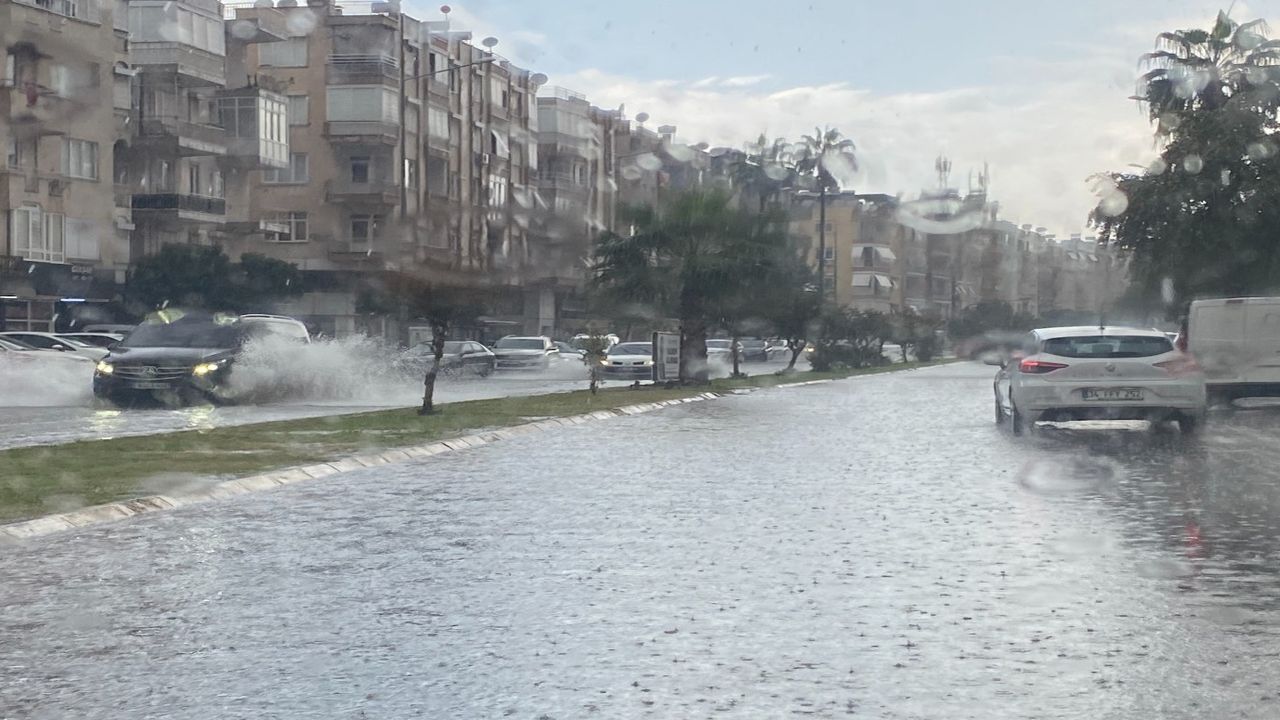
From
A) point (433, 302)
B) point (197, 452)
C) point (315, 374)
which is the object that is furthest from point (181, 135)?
point (197, 452)

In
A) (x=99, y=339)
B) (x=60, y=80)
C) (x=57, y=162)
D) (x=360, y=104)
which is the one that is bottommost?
(x=99, y=339)

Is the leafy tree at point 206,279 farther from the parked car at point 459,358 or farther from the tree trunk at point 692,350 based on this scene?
the tree trunk at point 692,350

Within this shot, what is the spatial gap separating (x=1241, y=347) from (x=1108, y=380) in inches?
323

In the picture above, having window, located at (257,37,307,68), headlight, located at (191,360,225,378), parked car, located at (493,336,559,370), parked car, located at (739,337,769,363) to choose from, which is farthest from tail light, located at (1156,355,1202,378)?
window, located at (257,37,307,68)

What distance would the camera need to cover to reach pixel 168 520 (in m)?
12.9

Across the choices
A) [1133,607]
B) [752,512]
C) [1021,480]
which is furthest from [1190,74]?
[1133,607]

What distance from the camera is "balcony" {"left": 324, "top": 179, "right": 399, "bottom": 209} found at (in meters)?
82.5

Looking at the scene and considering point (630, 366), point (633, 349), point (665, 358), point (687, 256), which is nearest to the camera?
point (687, 256)

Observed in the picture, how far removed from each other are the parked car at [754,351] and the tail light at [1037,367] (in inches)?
2418

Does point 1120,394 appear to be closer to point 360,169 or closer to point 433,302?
point 433,302

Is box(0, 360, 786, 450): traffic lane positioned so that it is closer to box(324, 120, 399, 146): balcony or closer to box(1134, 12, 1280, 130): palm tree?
box(1134, 12, 1280, 130): palm tree

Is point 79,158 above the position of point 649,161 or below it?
below

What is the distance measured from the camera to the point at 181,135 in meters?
69.4

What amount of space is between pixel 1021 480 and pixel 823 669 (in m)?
9.32
